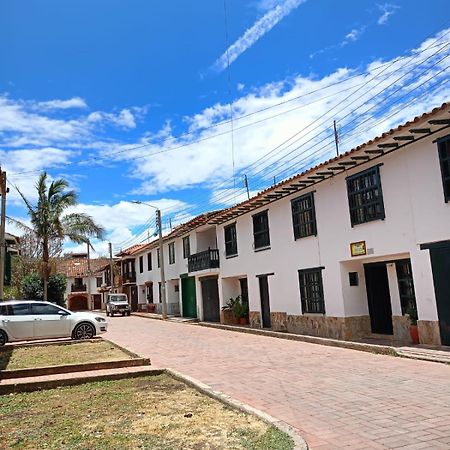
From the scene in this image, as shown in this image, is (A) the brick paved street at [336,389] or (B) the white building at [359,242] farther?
(B) the white building at [359,242]

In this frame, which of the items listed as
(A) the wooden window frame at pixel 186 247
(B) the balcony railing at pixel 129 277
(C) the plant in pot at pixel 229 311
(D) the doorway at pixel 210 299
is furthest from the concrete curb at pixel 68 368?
(B) the balcony railing at pixel 129 277

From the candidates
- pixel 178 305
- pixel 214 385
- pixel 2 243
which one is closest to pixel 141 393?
pixel 214 385

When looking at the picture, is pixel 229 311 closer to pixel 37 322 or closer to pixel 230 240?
pixel 230 240

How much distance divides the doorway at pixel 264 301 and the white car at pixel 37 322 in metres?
7.15

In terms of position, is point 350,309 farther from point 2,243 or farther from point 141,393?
point 2,243

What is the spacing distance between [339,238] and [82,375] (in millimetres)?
8559

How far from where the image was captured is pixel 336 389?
769 cm

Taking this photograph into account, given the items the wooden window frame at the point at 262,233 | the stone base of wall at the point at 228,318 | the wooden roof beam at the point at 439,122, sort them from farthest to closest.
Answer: the stone base of wall at the point at 228,318
the wooden window frame at the point at 262,233
the wooden roof beam at the point at 439,122

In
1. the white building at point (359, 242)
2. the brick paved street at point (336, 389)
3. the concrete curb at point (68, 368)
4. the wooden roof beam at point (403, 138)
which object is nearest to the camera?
the brick paved street at point (336, 389)

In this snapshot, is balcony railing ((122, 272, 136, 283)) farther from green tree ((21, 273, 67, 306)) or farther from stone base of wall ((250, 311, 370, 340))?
stone base of wall ((250, 311, 370, 340))

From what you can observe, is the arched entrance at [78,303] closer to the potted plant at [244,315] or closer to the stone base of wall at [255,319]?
the potted plant at [244,315]

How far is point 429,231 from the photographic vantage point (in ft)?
36.5

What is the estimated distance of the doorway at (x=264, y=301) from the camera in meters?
19.8

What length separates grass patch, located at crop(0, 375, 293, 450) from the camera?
5.08 meters
